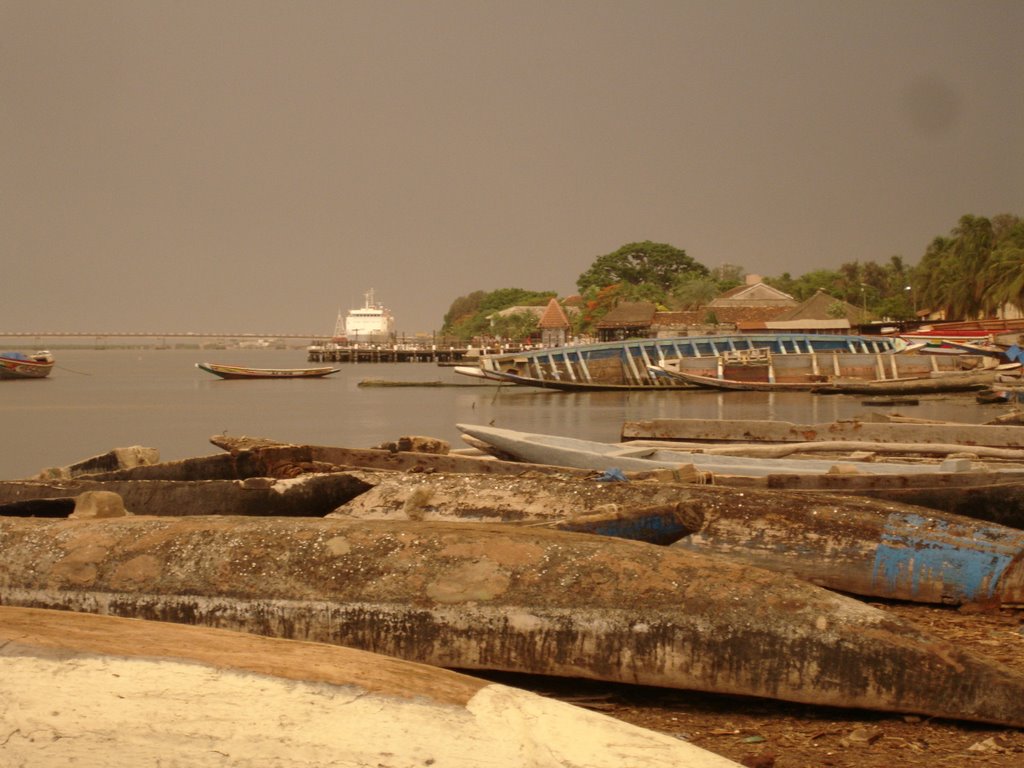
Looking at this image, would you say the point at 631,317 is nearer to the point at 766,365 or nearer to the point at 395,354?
the point at 766,365

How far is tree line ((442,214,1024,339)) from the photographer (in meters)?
64.3

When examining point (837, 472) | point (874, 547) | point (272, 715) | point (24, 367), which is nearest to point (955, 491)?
point (837, 472)

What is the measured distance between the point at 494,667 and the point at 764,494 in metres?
2.60

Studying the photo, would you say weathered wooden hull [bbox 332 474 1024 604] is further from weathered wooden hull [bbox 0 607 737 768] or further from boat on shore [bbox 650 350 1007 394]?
boat on shore [bbox 650 350 1007 394]

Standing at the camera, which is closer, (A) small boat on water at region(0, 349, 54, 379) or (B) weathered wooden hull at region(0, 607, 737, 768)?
(B) weathered wooden hull at region(0, 607, 737, 768)

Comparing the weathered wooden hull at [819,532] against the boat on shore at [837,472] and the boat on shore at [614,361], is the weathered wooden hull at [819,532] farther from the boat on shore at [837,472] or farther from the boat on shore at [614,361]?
the boat on shore at [614,361]

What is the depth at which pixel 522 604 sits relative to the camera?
4.88 meters

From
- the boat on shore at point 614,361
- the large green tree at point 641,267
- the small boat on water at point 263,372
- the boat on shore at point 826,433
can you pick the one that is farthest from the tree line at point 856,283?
the boat on shore at point 826,433

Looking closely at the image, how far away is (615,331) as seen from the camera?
77.1 m

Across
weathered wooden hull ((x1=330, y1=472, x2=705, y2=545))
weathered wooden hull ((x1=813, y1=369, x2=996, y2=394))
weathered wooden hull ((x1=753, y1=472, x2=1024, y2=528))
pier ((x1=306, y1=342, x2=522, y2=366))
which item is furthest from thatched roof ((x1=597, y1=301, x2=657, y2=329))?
weathered wooden hull ((x1=330, y1=472, x2=705, y2=545))

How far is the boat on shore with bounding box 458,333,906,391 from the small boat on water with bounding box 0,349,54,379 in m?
46.6

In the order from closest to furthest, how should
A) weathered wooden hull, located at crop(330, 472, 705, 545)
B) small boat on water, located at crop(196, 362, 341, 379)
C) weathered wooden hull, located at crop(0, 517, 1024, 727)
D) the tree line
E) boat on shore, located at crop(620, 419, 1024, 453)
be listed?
1. weathered wooden hull, located at crop(0, 517, 1024, 727)
2. weathered wooden hull, located at crop(330, 472, 705, 545)
3. boat on shore, located at crop(620, 419, 1024, 453)
4. the tree line
5. small boat on water, located at crop(196, 362, 341, 379)

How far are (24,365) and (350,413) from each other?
4787 cm

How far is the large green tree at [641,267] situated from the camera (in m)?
119
